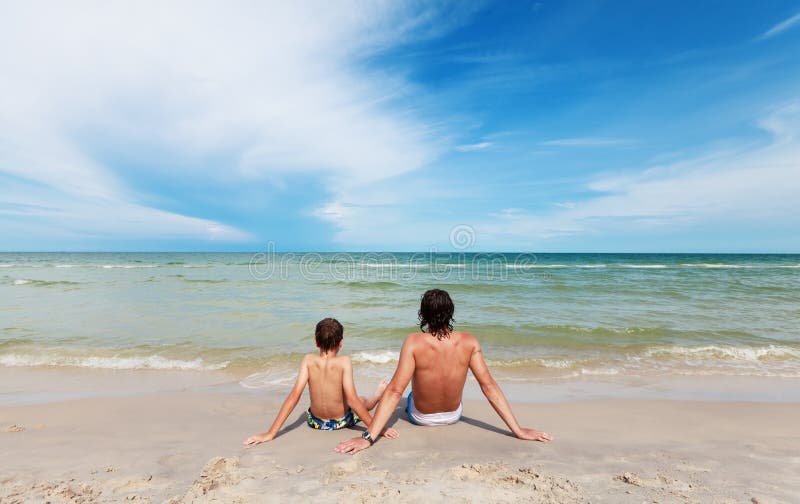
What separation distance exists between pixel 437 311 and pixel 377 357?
3.91 metres

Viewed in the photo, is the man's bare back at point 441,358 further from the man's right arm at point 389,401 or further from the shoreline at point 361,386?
the shoreline at point 361,386

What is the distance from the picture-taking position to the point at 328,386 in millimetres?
3666

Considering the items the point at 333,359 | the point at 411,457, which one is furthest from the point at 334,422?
the point at 411,457

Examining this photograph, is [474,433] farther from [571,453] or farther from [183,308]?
[183,308]

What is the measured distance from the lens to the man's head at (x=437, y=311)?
3461mm

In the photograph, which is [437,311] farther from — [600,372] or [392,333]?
[392,333]

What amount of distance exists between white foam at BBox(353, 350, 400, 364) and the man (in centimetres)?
325

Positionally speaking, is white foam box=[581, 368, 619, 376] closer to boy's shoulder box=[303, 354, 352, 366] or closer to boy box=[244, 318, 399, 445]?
boy box=[244, 318, 399, 445]

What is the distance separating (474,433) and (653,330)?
282 inches

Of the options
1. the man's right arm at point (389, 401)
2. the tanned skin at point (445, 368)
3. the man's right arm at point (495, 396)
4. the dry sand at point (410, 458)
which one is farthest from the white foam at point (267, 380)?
the man's right arm at point (495, 396)

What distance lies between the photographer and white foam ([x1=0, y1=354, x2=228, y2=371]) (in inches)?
258

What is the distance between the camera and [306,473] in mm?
2953

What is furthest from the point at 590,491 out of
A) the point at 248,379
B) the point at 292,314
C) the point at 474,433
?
the point at 292,314

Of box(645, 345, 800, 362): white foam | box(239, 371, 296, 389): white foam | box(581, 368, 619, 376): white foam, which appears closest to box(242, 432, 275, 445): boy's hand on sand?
box(239, 371, 296, 389): white foam
